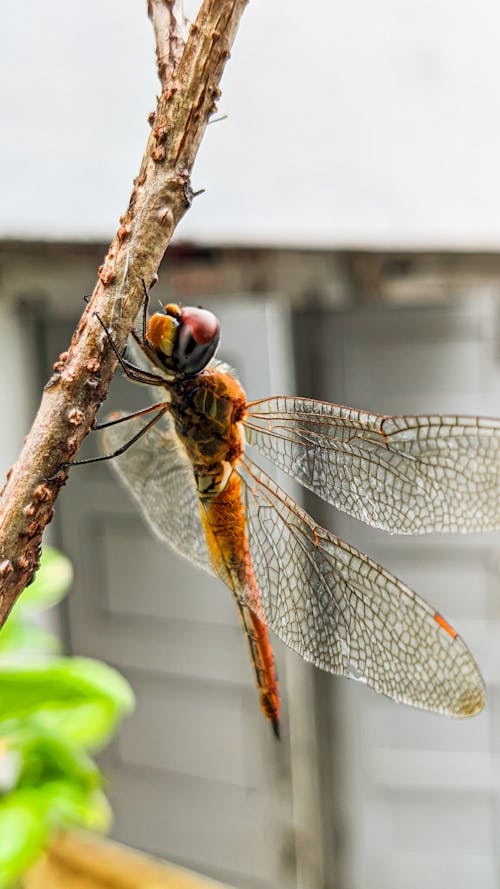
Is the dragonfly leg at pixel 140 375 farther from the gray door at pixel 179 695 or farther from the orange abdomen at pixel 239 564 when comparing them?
the gray door at pixel 179 695

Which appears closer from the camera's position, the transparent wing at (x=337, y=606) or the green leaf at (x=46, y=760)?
the transparent wing at (x=337, y=606)

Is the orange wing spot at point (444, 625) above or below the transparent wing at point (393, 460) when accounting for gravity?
below

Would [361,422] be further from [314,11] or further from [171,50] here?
[314,11]

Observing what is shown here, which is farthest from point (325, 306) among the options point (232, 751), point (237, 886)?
point (237, 886)

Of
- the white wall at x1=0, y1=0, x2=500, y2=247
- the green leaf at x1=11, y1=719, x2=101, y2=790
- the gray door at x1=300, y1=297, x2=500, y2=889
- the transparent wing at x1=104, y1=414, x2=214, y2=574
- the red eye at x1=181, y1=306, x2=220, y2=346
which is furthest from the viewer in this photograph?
the gray door at x1=300, y1=297, x2=500, y2=889

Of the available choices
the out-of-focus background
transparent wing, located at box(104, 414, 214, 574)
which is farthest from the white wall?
transparent wing, located at box(104, 414, 214, 574)

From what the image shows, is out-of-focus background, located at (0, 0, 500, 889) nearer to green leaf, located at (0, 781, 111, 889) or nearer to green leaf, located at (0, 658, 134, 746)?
green leaf, located at (0, 658, 134, 746)

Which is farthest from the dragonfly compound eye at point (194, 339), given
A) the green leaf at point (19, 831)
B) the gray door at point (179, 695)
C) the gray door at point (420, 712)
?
the gray door at point (179, 695)
